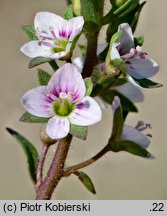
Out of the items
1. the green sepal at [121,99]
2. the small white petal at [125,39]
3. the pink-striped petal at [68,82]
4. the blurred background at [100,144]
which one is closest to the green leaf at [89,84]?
the pink-striped petal at [68,82]

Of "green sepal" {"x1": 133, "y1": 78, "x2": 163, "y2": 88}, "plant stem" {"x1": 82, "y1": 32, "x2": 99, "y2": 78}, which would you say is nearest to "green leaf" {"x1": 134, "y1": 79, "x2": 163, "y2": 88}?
"green sepal" {"x1": 133, "y1": 78, "x2": 163, "y2": 88}

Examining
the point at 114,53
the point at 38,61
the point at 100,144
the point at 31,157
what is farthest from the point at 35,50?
the point at 100,144

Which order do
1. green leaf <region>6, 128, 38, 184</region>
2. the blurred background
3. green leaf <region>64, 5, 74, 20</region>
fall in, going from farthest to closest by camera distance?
1. the blurred background
2. green leaf <region>6, 128, 38, 184</region>
3. green leaf <region>64, 5, 74, 20</region>

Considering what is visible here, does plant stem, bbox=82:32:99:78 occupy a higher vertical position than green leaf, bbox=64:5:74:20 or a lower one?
lower

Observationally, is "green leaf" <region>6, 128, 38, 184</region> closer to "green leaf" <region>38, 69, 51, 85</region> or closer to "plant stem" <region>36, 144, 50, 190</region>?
"plant stem" <region>36, 144, 50, 190</region>

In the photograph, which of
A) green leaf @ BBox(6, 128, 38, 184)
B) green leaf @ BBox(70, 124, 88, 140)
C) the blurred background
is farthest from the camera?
the blurred background

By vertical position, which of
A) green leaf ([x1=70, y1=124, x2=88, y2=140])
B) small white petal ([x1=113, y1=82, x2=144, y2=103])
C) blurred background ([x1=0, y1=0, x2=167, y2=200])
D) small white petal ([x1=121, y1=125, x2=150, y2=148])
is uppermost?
green leaf ([x1=70, y1=124, x2=88, y2=140])

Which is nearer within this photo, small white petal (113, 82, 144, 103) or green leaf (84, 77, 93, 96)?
green leaf (84, 77, 93, 96)

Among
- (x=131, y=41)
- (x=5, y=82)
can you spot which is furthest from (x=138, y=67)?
(x=5, y=82)
